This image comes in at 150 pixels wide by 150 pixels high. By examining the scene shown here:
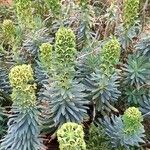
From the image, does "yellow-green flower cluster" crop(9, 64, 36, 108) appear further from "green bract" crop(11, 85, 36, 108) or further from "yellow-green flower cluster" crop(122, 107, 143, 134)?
"yellow-green flower cluster" crop(122, 107, 143, 134)

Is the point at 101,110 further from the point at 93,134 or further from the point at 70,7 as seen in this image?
the point at 70,7

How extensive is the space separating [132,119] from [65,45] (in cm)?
66

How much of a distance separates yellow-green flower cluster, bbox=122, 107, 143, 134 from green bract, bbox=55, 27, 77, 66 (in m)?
0.52

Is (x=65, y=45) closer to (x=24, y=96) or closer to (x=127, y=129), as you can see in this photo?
(x=24, y=96)

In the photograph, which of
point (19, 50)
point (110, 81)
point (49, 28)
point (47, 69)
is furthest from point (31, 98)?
point (49, 28)

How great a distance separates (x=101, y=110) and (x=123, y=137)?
354mm

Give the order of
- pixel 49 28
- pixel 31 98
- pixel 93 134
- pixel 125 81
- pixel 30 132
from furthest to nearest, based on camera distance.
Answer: pixel 49 28 → pixel 125 81 → pixel 93 134 → pixel 30 132 → pixel 31 98

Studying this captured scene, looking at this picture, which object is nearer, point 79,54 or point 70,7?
point 79,54

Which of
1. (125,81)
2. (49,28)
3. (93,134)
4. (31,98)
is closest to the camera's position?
(31,98)

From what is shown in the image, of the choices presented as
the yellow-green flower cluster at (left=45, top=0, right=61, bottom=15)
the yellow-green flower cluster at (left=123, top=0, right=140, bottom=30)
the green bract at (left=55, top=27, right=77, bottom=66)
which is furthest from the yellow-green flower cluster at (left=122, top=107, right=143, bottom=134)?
the yellow-green flower cluster at (left=45, top=0, right=61, bottom=15)

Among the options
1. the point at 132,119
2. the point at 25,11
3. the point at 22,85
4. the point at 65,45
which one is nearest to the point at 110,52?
the point at 65,45

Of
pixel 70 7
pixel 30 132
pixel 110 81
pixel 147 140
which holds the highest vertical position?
pixel 70 7

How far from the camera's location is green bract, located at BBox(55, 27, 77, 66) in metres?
2.83

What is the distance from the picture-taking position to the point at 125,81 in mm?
3604
